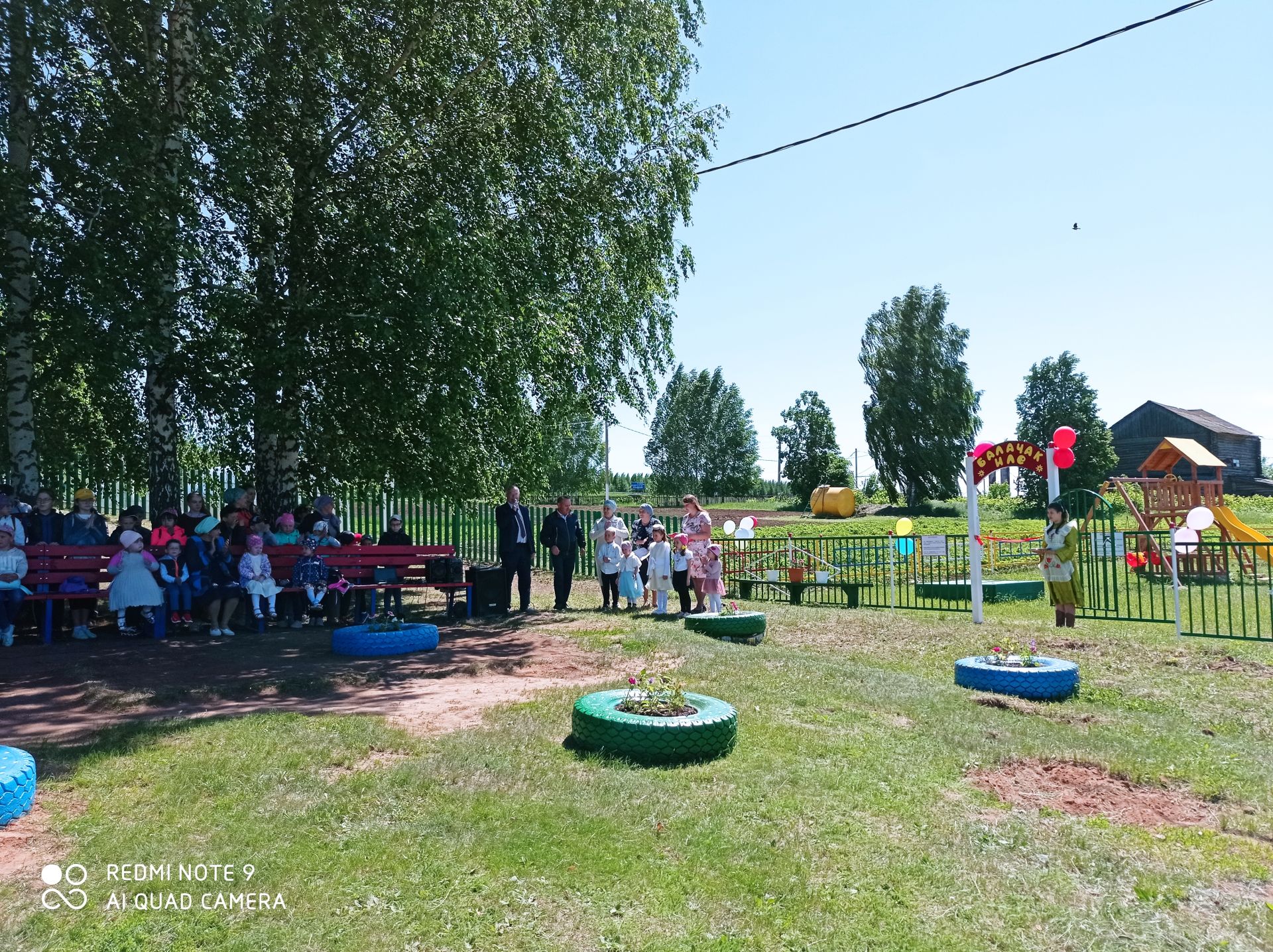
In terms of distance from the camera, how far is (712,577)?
12008 mm

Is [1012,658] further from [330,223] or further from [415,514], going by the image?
[415,514]

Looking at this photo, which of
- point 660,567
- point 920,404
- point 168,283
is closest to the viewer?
point 168,283

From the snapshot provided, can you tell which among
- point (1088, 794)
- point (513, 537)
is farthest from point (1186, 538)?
point (513, 537)

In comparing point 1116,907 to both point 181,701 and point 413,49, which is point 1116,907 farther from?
point 413,49

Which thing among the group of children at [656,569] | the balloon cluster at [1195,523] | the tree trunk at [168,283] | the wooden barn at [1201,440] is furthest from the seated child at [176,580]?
the wooden barn at [1201,440]

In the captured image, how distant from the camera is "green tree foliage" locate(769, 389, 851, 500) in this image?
59.8m

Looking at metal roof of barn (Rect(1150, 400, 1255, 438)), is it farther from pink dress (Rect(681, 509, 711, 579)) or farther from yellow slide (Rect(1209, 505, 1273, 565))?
pink dress (Rect(681, 509, 711, 579))

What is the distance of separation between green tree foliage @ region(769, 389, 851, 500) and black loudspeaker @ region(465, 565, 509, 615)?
48651mm

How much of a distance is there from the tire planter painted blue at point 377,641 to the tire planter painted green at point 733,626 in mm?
3286

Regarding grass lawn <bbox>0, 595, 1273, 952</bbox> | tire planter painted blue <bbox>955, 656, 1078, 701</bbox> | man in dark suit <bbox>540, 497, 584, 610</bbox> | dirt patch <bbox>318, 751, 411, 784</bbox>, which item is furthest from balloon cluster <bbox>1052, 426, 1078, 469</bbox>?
dirt patch <bbox>318, 751, 411, 784</bbox>

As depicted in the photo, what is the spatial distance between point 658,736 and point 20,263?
10131 mm

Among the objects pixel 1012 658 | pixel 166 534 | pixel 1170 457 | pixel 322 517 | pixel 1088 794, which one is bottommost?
pixel 1088 794

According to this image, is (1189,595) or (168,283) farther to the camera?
(1189,595)

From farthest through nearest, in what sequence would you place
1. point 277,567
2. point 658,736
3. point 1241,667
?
point 277,567 → point 1241,667 → point 658,736
